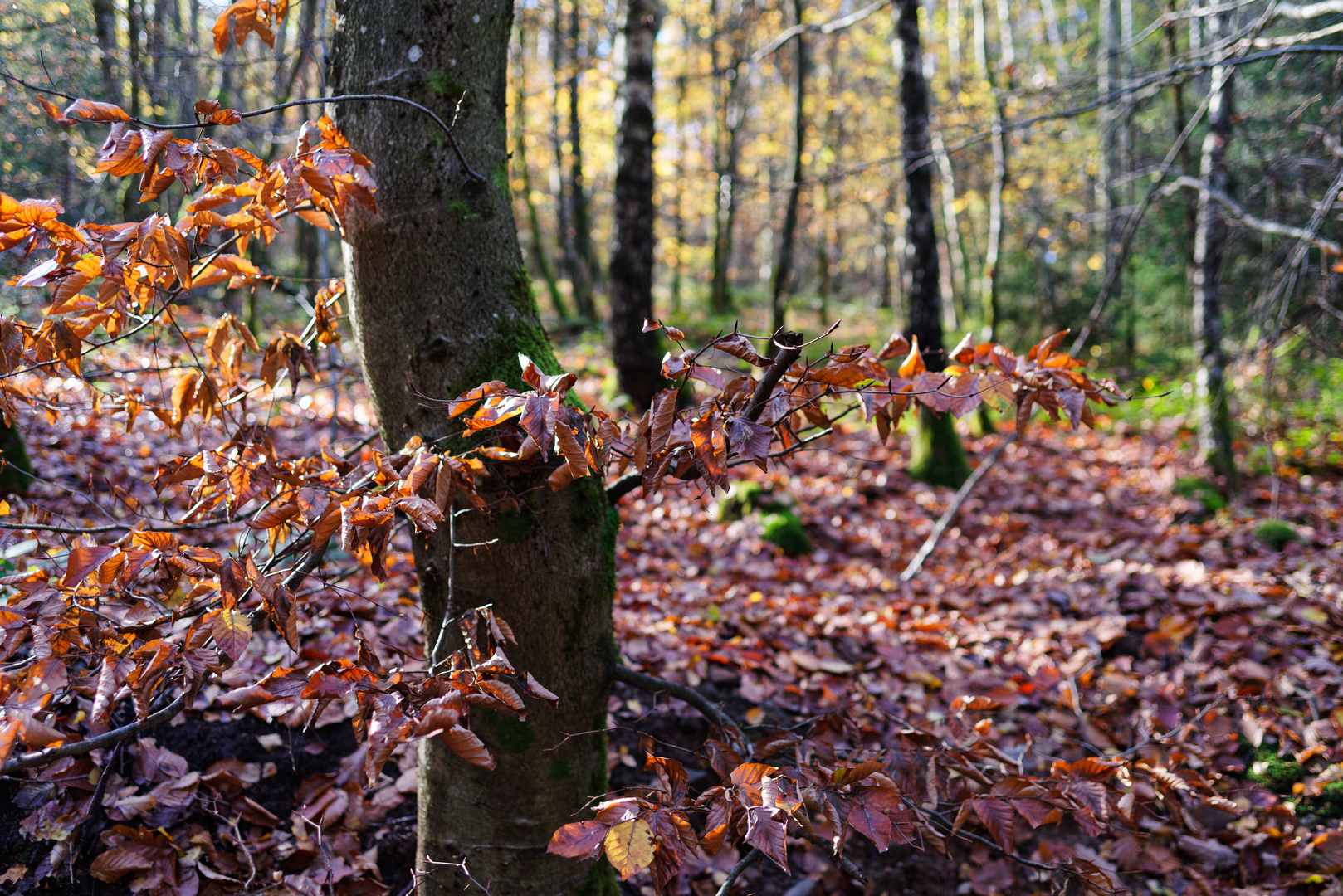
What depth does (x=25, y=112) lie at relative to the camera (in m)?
4.82

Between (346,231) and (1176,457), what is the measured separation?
864 centimetres

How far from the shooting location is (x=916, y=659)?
396 centimetres

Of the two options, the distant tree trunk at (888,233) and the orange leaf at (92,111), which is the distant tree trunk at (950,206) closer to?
the distant tree trunk at (888,233)

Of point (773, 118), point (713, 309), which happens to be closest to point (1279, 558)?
point (713, 309)

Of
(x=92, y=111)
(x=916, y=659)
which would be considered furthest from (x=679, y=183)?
(x=92, y=111)

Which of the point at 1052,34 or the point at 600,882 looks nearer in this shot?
the point at 600,882

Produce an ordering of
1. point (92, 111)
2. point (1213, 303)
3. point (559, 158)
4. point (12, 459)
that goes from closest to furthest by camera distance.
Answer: point (92, 111), point (12, 459), point (1213, 303), point (559, 158)

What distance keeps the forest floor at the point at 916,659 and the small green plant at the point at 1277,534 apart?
0.12 feet

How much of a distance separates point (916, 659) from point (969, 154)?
1475 centimetres

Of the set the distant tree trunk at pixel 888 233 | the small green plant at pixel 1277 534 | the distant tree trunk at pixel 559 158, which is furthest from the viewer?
the distant tree trunk at pixel 888 233

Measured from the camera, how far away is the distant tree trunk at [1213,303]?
6309mm

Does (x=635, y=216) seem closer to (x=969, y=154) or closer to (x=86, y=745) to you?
(x=86, y=745)

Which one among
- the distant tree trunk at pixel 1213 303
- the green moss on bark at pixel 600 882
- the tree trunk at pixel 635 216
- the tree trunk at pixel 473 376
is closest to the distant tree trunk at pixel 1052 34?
the distant tree trunk at pixel 1213 303

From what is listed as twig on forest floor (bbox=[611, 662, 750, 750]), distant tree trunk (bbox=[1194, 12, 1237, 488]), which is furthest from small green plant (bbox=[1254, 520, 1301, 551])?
twig on forest floor (bbox=[611, 662, 750, 750])
